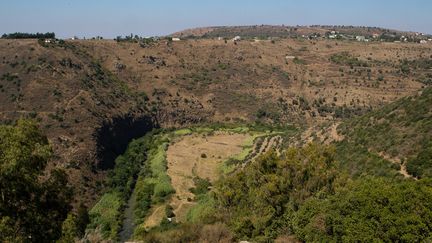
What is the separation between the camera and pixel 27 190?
1598 cm

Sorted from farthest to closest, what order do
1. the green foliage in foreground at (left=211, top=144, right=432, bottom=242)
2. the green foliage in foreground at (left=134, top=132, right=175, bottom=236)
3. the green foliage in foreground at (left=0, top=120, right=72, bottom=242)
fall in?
the green foliage in foreground at (left=134, top=132, right=175, bottom=236) → the green foliage in foreground at (left=211, top=144, right=432, bottom=242) → the green foliage in foreground at (left=0, top=120, right=72, bottom=242)

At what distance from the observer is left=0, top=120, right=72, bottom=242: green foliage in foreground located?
15.1m

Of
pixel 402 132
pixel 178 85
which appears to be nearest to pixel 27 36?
pixel 178 85

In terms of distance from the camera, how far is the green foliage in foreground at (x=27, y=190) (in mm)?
15109

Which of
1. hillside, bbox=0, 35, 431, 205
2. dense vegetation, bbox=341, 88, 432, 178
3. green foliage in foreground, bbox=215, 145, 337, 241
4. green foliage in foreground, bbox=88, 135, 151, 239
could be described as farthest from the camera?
hillside, bbox=0, 35, 431, 205

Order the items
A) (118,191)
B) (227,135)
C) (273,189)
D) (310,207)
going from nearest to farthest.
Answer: (310,207) → (273,189) → (118,191) → (227,135)

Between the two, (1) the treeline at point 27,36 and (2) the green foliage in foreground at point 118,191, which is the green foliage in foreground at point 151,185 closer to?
(2) the green foliage in foreground at point 118,191

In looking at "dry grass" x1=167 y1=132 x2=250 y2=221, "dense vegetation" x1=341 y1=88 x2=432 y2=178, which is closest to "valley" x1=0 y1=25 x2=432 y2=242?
"dense vegetation" x1=341 y1=88 x2=432 y2=178

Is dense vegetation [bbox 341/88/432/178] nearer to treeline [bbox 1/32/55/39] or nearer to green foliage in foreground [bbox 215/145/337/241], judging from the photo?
green foliage in foreground [bbox 215/145/337/241]

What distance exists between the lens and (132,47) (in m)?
107

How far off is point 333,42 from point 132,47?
177ft

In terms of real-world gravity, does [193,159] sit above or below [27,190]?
below

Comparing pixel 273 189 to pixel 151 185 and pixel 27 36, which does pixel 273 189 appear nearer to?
pixel 151 185

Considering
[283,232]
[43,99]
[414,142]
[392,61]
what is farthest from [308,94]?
[283,232]
